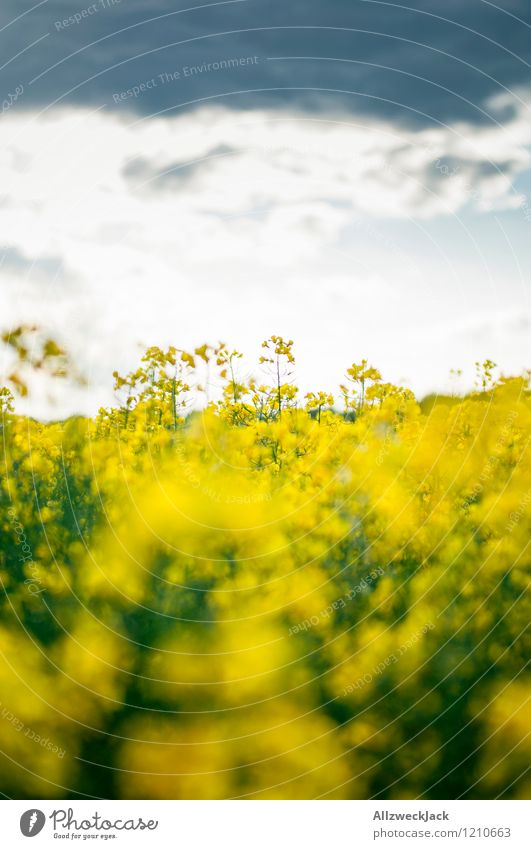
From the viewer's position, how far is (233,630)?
192cm

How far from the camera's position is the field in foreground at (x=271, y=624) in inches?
75.4

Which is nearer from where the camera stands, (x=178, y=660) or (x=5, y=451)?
(x=178, y=660)

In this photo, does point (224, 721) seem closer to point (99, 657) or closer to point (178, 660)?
point (178, 660)

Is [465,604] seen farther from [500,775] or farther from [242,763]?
[242,763]

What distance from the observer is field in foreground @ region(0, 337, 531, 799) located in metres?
1.92

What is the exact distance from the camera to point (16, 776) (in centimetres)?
213

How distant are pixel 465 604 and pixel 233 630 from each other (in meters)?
0.72

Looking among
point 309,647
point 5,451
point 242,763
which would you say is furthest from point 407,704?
point 5,451

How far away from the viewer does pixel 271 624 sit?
6.40ft

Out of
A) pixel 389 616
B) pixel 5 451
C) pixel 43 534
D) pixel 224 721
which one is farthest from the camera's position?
pixel 5 451

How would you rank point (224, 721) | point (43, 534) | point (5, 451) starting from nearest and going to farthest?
point (224, 721)
point (43, 534)
point (5, 451)

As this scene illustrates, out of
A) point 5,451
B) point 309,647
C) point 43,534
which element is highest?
point 5,451

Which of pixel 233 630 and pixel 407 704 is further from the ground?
pixel 233 630

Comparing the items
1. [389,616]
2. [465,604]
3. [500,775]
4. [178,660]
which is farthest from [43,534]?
[500,775]
